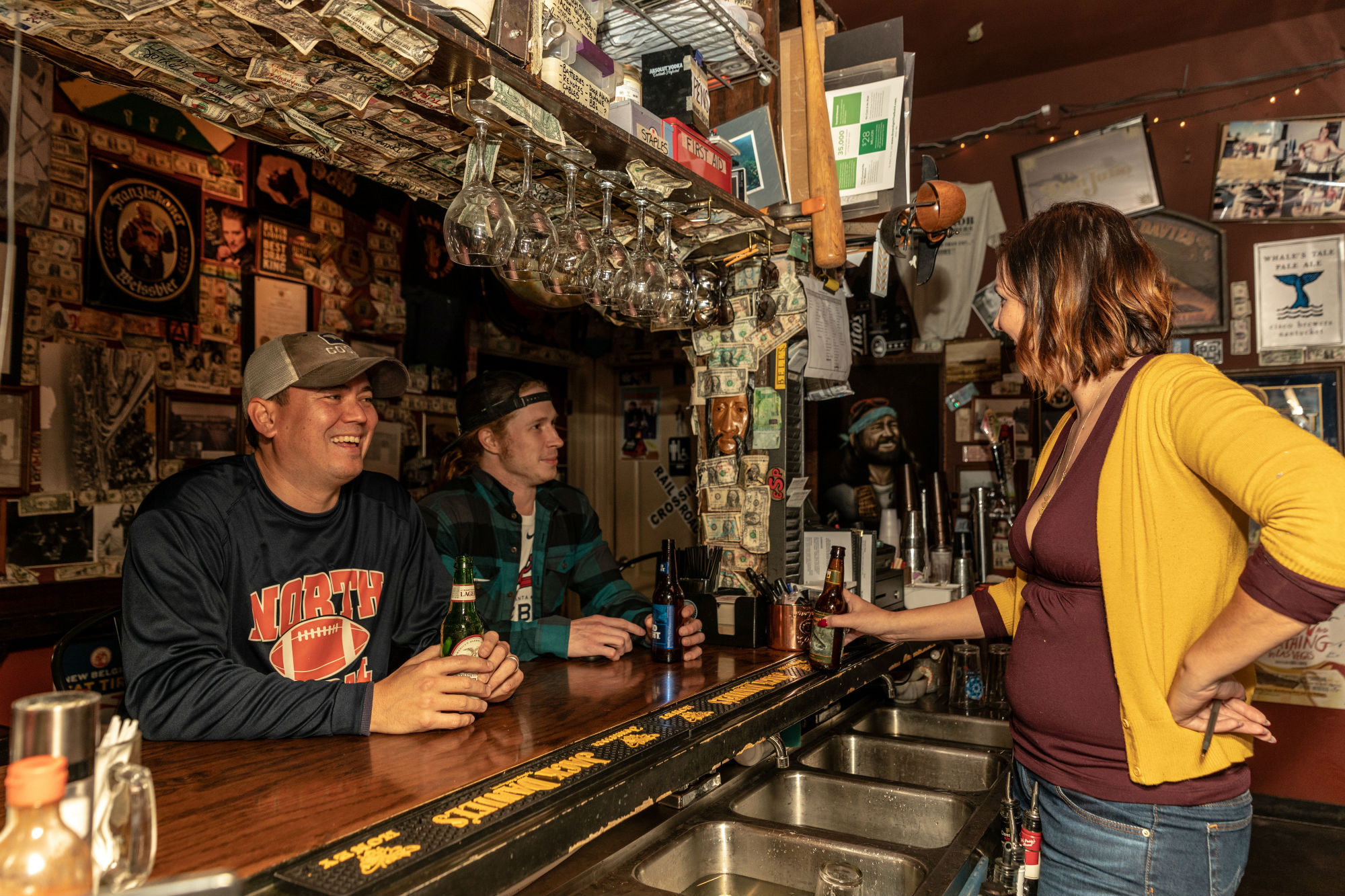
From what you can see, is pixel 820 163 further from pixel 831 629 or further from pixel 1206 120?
pixel 1206 120

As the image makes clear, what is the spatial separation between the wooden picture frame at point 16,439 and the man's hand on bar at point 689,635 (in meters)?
2.31

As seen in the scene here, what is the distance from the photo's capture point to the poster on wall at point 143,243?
3076 mm

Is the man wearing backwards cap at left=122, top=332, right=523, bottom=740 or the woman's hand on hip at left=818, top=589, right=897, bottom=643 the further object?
the woman's hand on hip at left=818, top=589, right=897, bottom=643

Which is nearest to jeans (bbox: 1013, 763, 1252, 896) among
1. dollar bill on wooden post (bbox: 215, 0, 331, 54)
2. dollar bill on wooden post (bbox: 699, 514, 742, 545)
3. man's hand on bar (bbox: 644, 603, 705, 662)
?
man's hand on bar (bbox: 644, 603, 705, 662)

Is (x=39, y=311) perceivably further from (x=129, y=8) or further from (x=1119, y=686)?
(x=1119, y=686)

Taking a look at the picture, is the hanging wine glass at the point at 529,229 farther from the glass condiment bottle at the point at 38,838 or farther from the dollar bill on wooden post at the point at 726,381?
the glass condiment bottle at the point at 38,838

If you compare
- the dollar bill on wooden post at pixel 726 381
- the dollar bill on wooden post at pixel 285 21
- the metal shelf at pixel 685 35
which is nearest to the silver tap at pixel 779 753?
the dollar bill on wooden post at pixel 726 381

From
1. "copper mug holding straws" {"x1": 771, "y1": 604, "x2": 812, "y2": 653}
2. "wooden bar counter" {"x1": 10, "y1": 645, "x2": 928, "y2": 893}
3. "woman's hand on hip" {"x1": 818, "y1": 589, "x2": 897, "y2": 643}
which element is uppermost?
"woman's hand on hip" {"x1": 818, "y1": 589, "x2": 897, "y2": 643}

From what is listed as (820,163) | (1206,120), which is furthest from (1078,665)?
(1206,120)

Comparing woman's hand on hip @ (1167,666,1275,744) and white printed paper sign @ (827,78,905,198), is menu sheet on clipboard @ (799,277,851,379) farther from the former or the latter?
woman's hand on hip @ (1167,666,1275,744)

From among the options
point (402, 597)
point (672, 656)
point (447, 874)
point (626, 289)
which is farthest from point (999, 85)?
point (447, 874)

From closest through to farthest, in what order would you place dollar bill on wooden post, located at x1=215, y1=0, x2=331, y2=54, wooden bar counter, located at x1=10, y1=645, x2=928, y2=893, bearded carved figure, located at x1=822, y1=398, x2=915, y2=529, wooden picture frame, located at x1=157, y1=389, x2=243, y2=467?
wooden bar counter, located at x1=10, y1=645, x2=928, y2=893, dollar bill on wooden post, located at x1=215, y1=0, x2=331, y2=54, wooden picture frame, located at x1=157, y1=389, x2=243, y2=467, bearded carved figure, located at x1=822, y1=398, x2=915, y2=529

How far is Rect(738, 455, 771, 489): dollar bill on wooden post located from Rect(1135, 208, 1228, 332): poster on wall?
2720 millimetres

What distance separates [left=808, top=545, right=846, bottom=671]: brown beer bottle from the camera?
2102mm
